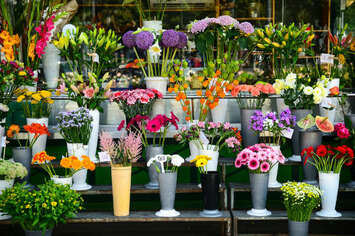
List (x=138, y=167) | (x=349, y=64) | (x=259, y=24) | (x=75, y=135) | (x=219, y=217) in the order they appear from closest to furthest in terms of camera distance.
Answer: (x=219, y=217)
(x=75, y=135)
(x=138, y=167)
(x=349, y=64)
(x=259, y=24)

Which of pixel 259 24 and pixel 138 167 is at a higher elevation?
pixel 259 24

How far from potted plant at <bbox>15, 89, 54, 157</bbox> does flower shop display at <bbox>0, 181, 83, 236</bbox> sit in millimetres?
727

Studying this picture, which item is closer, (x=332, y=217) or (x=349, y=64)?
(x=332, y=217)

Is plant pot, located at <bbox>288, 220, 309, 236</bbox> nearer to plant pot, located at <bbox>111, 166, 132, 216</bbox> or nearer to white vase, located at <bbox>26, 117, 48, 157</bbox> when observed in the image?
plant pot, located at <bbox>111, 166, 132, 216</bbox>

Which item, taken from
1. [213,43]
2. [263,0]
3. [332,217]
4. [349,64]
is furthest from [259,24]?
[332,217]

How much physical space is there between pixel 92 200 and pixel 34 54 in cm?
135

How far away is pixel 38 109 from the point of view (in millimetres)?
4211

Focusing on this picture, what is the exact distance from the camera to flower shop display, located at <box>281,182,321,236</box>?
337 centimetres

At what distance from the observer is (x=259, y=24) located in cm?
701

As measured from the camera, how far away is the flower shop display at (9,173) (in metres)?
3.56

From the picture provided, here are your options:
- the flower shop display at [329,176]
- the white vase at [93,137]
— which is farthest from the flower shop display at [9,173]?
the flower shop display at [329,176]

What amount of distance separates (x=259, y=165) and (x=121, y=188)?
3.11ft

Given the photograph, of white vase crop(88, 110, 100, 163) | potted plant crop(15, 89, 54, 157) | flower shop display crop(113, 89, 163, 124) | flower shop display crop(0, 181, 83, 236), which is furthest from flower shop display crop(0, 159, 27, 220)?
flower shop display crop(113, 89, 163, 124)

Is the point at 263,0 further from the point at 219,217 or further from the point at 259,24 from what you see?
the point at 219,217
